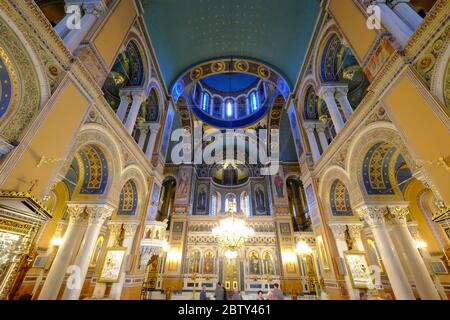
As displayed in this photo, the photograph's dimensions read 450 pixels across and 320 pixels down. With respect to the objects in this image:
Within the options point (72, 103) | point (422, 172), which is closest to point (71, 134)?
point (72, 103)

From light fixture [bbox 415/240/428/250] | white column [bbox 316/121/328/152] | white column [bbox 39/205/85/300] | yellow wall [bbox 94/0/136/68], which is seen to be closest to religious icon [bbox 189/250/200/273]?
white column [bbox 39/205/85/300]

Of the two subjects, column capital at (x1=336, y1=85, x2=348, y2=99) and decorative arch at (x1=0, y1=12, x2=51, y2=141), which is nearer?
decorative arch at (x1=0, y1=12, x2=51, y2=141)

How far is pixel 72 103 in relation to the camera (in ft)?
14.0

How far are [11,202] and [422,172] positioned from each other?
6.88 meters

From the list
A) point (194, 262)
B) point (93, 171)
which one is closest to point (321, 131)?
point (93, 171)

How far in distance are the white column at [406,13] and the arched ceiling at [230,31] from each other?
12.3ft

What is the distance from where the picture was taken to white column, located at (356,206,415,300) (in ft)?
15.6

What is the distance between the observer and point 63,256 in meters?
5.24

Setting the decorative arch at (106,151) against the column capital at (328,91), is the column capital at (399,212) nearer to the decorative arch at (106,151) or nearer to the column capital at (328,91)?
the column capital at (328,91)

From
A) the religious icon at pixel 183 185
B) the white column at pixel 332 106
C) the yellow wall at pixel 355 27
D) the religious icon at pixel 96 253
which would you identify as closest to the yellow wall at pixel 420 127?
the yellow wall at pixel 355 27

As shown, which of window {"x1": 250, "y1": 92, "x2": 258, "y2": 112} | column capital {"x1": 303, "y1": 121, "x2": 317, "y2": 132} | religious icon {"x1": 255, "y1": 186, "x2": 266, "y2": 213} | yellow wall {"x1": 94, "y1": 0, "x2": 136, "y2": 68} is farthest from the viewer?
window {"x1": 250, "y1": 92, "x2": 258, "y2": 112}

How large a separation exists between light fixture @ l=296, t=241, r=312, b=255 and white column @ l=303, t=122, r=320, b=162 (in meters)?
7.71

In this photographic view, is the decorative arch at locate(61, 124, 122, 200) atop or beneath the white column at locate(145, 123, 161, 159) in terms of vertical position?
beneath

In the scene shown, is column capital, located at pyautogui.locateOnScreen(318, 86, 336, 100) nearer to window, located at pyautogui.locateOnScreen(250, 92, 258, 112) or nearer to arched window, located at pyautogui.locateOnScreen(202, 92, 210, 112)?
window, located at pyautogui.locateOnScreen(250, 92, 258, 112)
